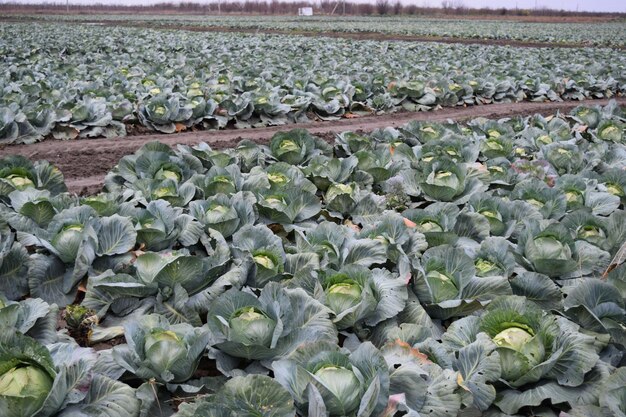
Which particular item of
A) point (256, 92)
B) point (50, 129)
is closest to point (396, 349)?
point (50, 129)

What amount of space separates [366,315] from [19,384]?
1583 mm

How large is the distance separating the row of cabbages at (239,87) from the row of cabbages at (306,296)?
144 inches

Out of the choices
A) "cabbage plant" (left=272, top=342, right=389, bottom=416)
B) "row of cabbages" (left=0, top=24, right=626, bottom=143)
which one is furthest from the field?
"row of cabbages" (left=0, top=24, right=626, bottom=143)

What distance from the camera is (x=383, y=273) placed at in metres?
3.07

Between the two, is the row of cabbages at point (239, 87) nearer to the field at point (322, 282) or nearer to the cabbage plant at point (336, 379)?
the field at point (322, 282)

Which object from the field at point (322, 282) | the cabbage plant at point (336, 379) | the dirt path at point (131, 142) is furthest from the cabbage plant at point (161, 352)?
the dirt path at point (131, 142)

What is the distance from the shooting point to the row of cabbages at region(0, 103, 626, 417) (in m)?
2.23

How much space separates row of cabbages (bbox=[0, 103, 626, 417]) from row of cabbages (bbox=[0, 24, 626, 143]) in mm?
3658

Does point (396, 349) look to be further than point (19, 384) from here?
Yes

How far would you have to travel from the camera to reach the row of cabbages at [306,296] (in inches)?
87.7

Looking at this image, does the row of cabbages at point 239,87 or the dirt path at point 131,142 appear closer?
the dirt path at point 131,142

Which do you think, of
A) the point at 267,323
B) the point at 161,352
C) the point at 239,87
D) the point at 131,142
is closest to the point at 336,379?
the point at 267,323

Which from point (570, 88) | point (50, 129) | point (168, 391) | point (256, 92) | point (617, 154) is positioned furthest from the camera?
point (570, 88)

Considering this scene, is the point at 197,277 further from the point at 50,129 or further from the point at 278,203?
the point at 50,129
